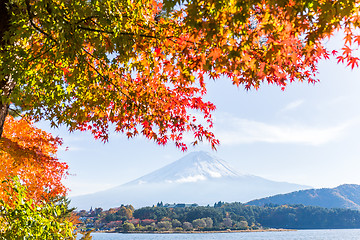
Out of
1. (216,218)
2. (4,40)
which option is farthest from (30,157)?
(216,218)

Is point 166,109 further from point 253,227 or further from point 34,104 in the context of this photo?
point 253,227

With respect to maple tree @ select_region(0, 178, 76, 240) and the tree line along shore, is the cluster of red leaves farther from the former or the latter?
the tree line along shore

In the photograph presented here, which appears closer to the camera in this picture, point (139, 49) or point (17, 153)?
point (139, 49)

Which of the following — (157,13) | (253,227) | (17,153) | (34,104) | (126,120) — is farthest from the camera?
(253,227)

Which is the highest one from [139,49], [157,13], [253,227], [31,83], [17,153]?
[157,13]

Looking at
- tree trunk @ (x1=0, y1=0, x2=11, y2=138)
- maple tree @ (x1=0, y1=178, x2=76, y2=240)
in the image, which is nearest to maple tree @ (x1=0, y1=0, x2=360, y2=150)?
tree trunk @ (x1=0, y1=0, x2=11, y2=138)

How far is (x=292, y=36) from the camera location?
188 inches

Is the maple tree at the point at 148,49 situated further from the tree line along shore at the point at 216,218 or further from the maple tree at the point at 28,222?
the tree line along shore at the point at 216,218

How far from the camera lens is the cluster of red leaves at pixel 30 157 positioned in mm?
11203

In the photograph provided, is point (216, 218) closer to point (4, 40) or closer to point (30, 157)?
point (30, 157)

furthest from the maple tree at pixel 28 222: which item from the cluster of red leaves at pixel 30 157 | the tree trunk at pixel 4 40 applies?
the cluster of red leaves at pixel 30 157

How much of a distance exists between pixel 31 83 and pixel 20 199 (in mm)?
3118

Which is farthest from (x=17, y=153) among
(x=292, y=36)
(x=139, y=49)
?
(x=292, y=36)

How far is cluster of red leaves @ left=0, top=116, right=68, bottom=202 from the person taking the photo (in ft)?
36.8
